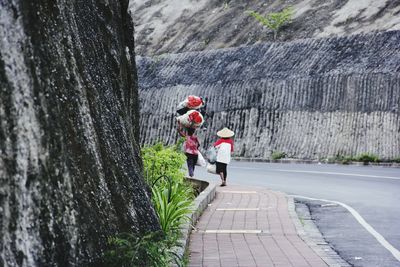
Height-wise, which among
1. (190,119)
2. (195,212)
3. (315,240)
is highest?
(190,119)

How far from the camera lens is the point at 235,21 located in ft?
180

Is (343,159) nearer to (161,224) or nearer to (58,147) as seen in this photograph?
(161,224)

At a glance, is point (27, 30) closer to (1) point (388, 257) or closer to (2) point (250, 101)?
(1) point (388, 257)

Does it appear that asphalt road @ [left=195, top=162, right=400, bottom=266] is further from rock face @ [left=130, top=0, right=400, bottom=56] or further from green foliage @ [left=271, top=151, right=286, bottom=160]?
rock face @ [left=130, top=0, right=400, bottom=56]

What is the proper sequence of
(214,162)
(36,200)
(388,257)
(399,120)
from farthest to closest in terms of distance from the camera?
(399,120) → (214,162) → (388,257) → (36,200)

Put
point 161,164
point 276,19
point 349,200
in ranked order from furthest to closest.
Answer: point 276,19
point 349,200
point 161,164

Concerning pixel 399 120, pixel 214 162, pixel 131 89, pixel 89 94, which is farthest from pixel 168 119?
pixel 89 94

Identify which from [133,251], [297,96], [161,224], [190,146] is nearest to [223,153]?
[190,146]

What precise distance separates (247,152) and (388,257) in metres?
25.6

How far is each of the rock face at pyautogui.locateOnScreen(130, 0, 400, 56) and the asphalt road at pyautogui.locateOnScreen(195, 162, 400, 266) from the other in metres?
21.9

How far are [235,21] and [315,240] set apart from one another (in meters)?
45.5

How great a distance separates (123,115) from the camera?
757 centimetres

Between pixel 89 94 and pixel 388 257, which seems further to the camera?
pixel 388 257

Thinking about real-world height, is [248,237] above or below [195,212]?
below
